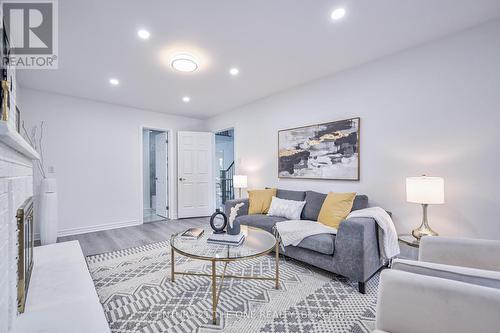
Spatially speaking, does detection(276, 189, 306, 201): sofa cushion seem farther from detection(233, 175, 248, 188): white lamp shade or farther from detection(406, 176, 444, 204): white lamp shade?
detection(406, 176, 444, 204): white lamp shade

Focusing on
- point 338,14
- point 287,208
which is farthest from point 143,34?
point 287,208

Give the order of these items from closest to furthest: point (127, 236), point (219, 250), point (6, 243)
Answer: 1. point (6, 243)
2. point (219, 250)
3. point (127, 236)

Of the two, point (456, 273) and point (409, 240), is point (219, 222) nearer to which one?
point (456, 273)

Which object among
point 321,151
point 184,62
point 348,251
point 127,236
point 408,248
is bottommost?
point 127,236

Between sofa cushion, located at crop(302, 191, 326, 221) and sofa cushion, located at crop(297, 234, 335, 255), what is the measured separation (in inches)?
28.2

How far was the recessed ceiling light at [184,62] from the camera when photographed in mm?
2732

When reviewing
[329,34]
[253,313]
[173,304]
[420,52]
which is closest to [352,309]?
[253,313]

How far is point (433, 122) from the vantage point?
2.48 meters

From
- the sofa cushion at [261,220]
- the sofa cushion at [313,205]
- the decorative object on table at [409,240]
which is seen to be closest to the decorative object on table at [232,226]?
the sofa cushion at [261,220]

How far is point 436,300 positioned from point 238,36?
2496mm

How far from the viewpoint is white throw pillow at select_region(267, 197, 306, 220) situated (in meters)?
3.23

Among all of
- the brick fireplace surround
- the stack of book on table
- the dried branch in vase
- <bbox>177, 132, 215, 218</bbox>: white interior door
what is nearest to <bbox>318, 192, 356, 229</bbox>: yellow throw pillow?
the stack of book on table

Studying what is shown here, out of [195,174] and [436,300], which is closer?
[436,300]

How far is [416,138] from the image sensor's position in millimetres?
2588
